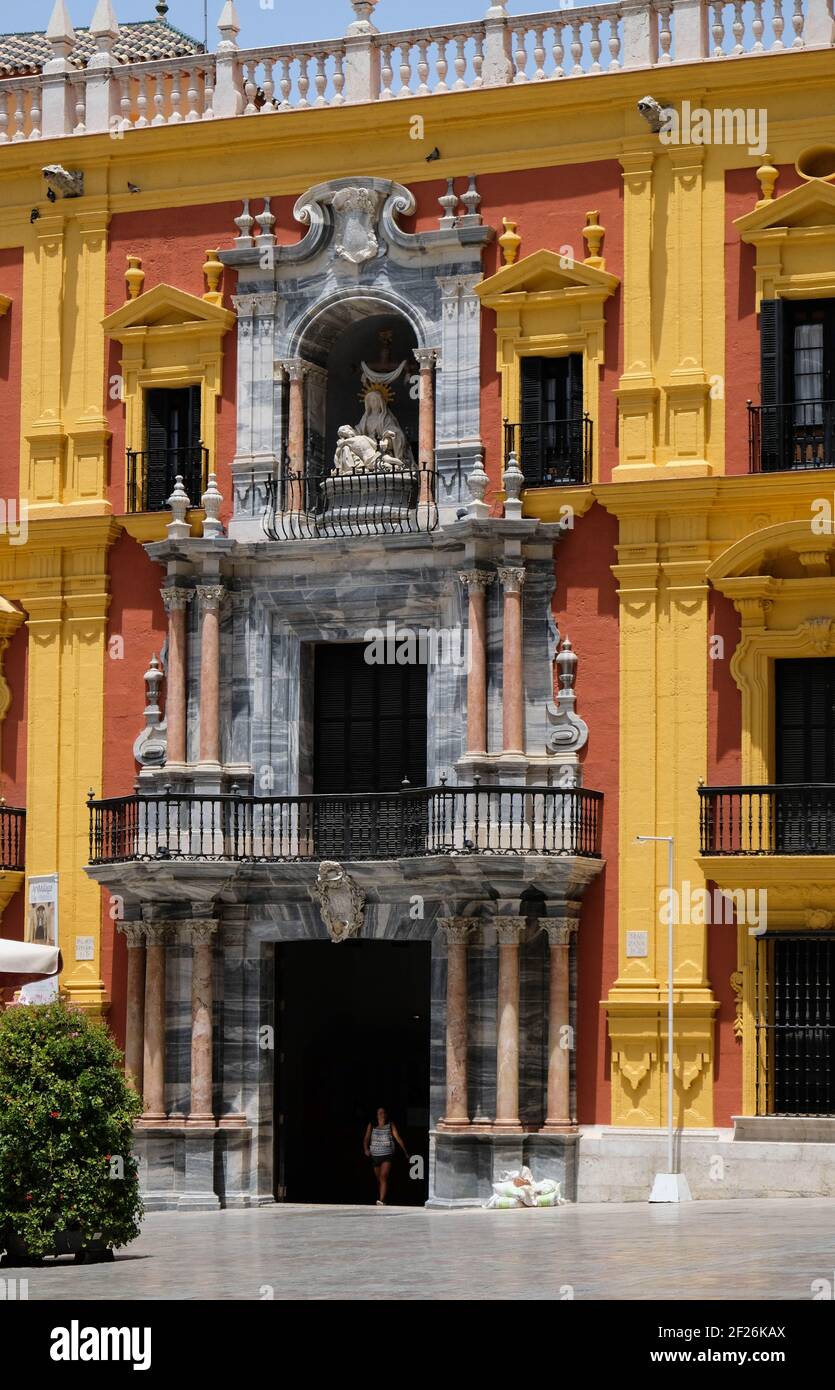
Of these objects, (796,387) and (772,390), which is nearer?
(772,390)

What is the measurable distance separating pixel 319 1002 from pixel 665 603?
328 inches

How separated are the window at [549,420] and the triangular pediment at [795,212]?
2773 mm

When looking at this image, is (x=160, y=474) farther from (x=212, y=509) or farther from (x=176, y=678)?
(x=176, y=678)

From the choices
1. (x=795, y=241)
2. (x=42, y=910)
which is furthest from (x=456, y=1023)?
(x=795, y=241)

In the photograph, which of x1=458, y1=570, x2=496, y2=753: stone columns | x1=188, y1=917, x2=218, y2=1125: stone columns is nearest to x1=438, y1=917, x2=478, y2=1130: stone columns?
x1=458, y1=570, x2=496, y2=753: stone columns

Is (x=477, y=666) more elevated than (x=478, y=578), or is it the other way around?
(x=478, y=578)

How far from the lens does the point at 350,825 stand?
33750 mm

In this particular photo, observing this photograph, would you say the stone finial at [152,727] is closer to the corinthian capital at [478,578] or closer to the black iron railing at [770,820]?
the corinthian capital at [478,578]

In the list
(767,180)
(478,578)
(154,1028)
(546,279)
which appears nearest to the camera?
(767,180)

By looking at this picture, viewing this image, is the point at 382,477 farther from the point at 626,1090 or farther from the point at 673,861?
the point at 626,1090

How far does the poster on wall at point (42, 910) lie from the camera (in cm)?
3494

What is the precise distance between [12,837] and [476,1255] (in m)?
13.0

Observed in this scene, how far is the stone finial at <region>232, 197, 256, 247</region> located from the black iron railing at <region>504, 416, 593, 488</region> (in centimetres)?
446
